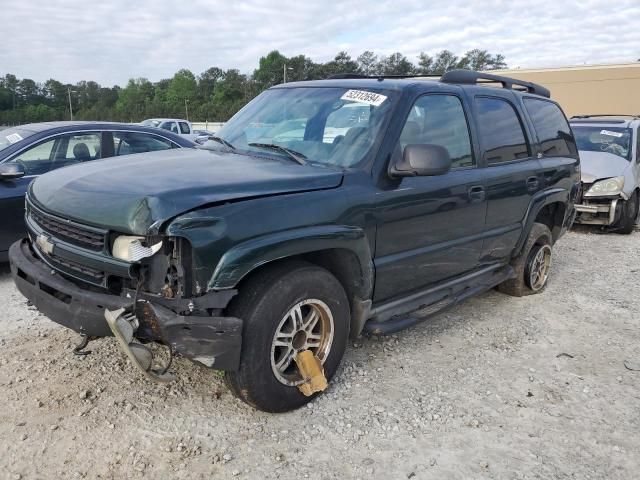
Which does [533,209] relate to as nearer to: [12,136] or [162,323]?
[162,323]

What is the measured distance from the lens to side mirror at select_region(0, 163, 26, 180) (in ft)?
16.0

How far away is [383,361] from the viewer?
3758 millimetres

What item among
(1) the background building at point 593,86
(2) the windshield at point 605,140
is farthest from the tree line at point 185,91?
(2) the windshield at point 605,140

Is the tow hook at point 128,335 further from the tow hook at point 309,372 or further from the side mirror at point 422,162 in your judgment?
the side mirror at point 422,162

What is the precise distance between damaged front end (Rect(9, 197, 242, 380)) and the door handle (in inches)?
83.7

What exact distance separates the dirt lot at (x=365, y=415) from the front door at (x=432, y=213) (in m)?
0.62

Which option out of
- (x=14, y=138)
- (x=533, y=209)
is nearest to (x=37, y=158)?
(x=14, y=138)

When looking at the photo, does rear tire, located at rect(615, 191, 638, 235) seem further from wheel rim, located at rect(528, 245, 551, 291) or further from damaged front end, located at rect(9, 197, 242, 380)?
damaged front end, located at rect(9, 197, 242, 380)

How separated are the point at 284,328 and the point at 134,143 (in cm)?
400

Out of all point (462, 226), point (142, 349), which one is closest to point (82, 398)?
point (142, 349)

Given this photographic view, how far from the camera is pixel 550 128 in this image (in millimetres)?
5184

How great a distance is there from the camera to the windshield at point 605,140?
8867 mm

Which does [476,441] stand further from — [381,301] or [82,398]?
[82,398]

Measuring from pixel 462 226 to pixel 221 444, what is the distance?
2.28 meters
